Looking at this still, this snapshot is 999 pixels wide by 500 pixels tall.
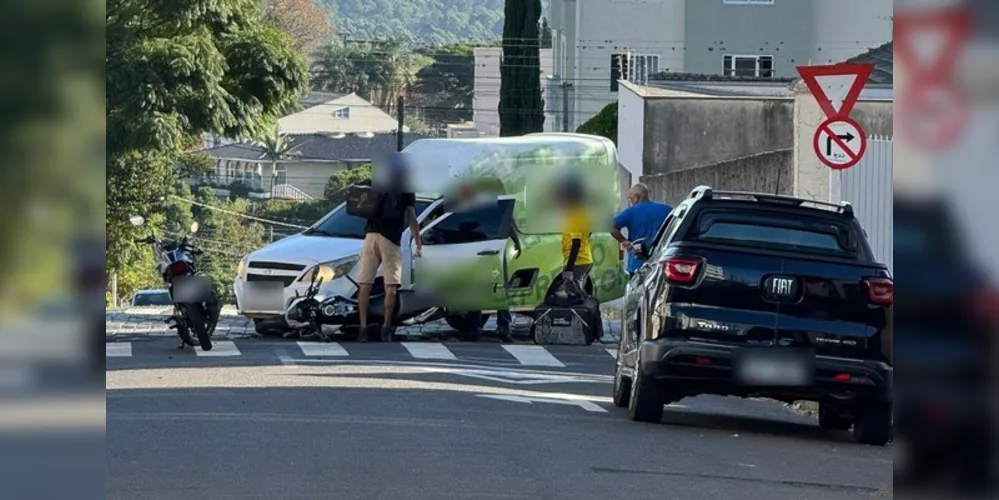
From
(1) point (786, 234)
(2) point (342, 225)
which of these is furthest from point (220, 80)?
(1) point (786, 234)

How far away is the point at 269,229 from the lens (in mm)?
49875

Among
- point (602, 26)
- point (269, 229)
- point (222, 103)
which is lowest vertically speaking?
point (269, 229)

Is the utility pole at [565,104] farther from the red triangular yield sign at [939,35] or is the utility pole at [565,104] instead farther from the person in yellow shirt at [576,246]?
the red triangular yield sign at [939,35]

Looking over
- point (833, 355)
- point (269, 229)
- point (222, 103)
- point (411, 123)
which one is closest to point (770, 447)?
point (833, 355)

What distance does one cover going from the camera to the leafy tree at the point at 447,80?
61688 millimetres

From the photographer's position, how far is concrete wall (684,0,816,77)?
5191cm

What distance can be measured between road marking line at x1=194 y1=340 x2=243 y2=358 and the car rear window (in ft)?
25.2

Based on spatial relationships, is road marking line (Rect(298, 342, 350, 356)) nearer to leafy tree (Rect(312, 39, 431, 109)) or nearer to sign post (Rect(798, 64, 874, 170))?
sign post (Rect(798, 64, 874, 170))

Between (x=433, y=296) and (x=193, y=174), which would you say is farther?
(x=193, y=174)

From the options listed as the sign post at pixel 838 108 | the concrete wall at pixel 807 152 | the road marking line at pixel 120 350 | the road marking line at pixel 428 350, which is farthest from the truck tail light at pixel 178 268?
the concrete wall at pixel 807 152

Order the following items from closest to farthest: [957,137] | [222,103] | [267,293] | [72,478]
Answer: [957,137] → [72,478] → [267,293] → [222,103]

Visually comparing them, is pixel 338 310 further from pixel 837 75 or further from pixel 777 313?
pixel 777 313

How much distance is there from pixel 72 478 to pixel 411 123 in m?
60.3

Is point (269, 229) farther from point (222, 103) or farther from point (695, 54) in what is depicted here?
point (222, 103)
